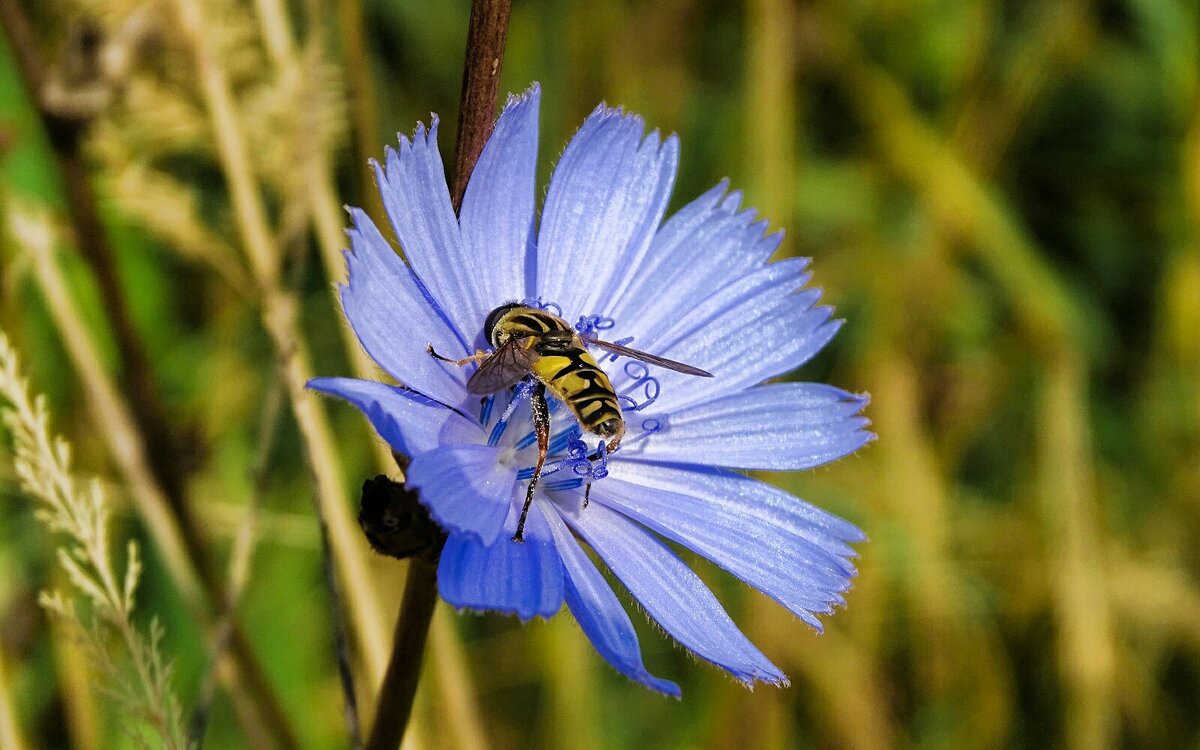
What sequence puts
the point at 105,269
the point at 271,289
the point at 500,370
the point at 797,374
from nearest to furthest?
the point at 500,370, the point at 105,269, the point at 271,289, the point at 797,374

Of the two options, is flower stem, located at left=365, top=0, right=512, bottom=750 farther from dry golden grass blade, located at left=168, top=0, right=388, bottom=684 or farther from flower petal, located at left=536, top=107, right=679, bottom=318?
dry golden grass blade, located at left=168, top=0, right=388, bottom=684

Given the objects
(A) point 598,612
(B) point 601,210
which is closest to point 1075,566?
(B) point 601,210

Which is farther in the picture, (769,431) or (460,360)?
(769,431)

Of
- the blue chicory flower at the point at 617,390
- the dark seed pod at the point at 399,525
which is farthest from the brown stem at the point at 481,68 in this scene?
the dark seed pod at the point at 399,525

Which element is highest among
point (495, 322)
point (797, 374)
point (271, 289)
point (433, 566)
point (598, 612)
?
point (271, 289)

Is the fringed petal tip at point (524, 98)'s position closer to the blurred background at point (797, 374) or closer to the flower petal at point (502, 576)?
the flower petal at point (502, 576)

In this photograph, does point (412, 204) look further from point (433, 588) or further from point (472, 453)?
point (433, 588)

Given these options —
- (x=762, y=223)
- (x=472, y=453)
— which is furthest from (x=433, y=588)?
(x=762, y=223)

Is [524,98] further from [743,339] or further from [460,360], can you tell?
[743,339]
